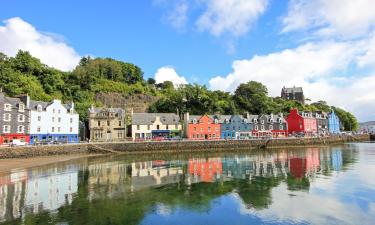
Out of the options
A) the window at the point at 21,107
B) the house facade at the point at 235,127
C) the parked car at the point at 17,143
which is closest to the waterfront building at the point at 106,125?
the window at the point at 21,107

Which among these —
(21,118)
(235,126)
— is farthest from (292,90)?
(21,118)

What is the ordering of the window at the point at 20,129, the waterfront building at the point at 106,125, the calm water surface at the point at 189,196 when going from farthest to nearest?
the waterfront building at the point at 106,125 → the window at the point at 20,129 → the calm water surface at the point at 189,196

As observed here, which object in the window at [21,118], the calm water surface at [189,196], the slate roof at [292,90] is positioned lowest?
the calm water surface at [189,196]

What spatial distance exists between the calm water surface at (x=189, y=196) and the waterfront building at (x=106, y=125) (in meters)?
28.0

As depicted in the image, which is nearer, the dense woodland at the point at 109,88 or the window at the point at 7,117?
the window at the point at 7,117

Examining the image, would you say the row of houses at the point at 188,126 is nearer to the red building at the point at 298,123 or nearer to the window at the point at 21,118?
the red building at the point at 298,123

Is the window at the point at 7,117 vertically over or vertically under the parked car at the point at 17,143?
over

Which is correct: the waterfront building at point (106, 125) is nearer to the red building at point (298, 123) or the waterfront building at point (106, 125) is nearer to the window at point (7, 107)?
the window at point (7, 107)

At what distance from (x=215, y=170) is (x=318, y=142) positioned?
4455cm

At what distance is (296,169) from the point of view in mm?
31078

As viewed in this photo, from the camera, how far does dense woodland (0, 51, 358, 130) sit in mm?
65100

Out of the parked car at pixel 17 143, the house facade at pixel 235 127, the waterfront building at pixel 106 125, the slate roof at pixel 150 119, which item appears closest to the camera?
the parked car at pixel 17 143

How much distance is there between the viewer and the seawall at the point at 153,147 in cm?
4178

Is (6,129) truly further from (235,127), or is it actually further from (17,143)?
(235,127)
